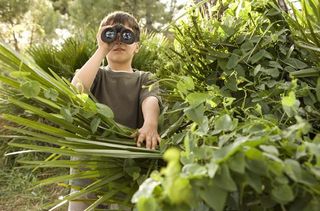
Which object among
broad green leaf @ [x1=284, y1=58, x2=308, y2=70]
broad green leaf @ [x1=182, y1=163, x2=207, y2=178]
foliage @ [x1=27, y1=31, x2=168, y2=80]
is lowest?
broad green leaf @ [x1=182, y1=163, x2=207, y2=178]

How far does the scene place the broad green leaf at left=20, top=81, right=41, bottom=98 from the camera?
2.51 ft

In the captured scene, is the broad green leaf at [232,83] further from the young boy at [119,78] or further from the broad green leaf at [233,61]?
the young boy at [119,78]

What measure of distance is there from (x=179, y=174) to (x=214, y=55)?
529 mm

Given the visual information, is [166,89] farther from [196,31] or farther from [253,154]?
[253,154]

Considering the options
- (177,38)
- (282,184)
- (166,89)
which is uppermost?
(177,38)

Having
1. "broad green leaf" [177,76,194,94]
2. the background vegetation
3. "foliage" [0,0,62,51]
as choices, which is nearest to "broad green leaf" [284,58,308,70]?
the background vegetation

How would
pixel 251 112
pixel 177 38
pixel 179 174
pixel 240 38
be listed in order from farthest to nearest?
pixel 177 38 → pixel 240 38 → pixel 251 112 → pixel 179 174

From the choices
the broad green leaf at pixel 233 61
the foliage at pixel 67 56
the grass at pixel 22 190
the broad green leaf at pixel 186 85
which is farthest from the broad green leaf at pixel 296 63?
the grass at pixel 22 190

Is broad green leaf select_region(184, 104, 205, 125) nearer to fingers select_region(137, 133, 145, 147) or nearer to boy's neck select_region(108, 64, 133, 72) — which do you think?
fingers select_region(137, 133, 145, 147)

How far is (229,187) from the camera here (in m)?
0.47

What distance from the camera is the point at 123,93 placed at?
149cm

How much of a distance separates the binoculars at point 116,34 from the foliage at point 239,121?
22 cm

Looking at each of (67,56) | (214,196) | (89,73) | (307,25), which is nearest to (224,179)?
(214,196)

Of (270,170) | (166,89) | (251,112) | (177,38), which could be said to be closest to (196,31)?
(177,38)
